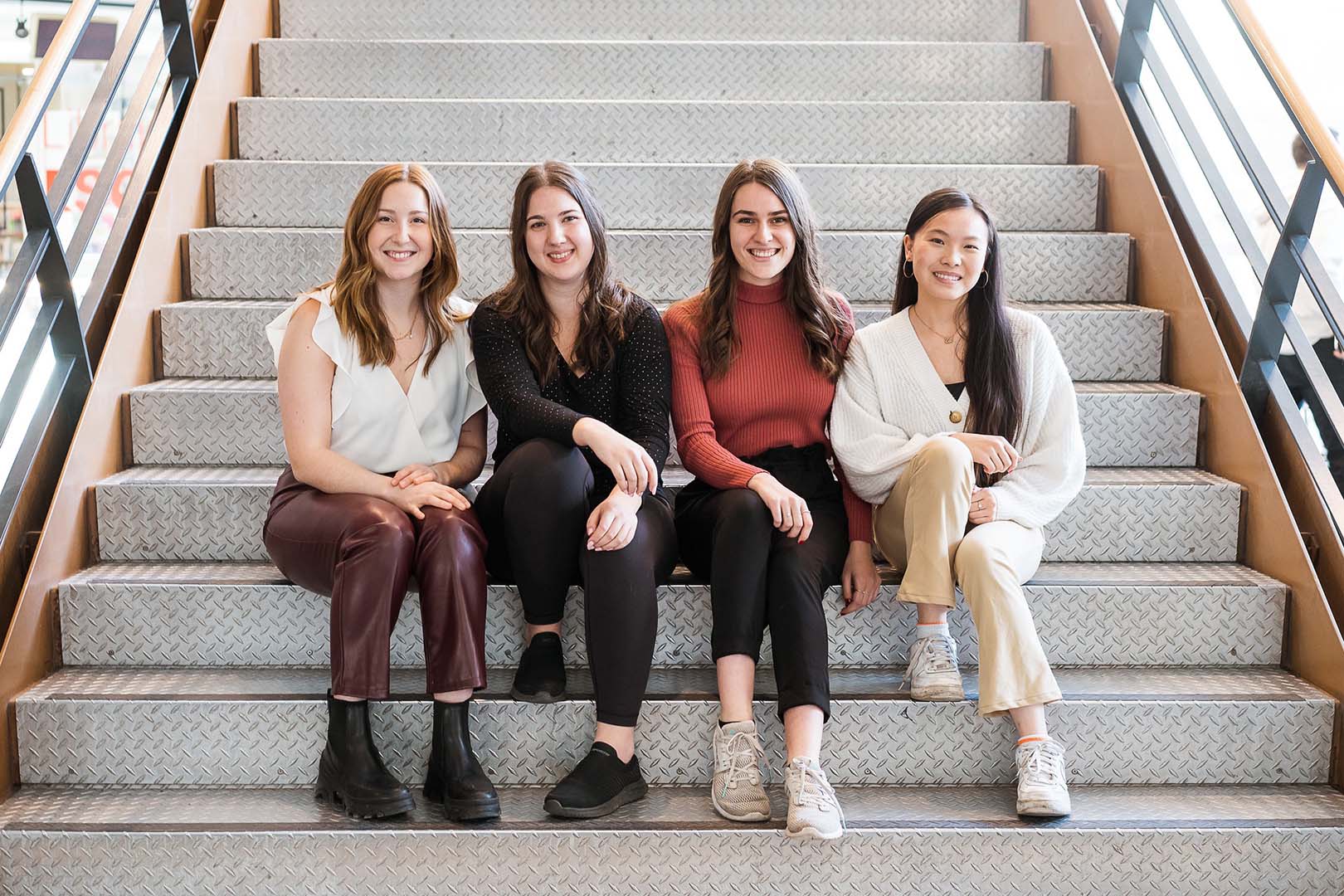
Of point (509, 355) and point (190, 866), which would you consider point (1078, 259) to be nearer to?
point (509, 355)

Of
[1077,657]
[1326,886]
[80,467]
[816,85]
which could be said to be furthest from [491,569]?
[816,85]

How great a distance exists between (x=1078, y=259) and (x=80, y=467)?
2.45m

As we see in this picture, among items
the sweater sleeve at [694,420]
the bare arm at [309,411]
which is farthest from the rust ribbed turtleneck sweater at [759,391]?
the bare arm at [309,411]

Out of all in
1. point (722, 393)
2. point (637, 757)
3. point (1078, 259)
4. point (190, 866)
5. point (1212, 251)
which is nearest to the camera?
point (190, 866)

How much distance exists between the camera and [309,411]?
2113 mm

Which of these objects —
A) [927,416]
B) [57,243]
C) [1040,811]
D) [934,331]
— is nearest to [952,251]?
[934,331]

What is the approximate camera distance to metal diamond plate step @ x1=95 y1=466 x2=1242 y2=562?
2.40 m

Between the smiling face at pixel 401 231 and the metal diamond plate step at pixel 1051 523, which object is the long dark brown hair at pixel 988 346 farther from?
the smiling face at pixel 401 231

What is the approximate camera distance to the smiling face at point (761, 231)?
2176 mm

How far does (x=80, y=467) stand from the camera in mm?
2340

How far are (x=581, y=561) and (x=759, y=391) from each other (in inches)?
20.2

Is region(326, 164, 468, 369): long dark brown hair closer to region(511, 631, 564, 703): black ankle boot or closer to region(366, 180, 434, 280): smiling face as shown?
region(366, 180, 434, 280): smiling face

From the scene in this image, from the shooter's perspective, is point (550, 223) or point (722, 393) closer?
point (550, 223)

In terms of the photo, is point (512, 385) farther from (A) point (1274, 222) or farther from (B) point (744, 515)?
(A) point (1274, 222)
